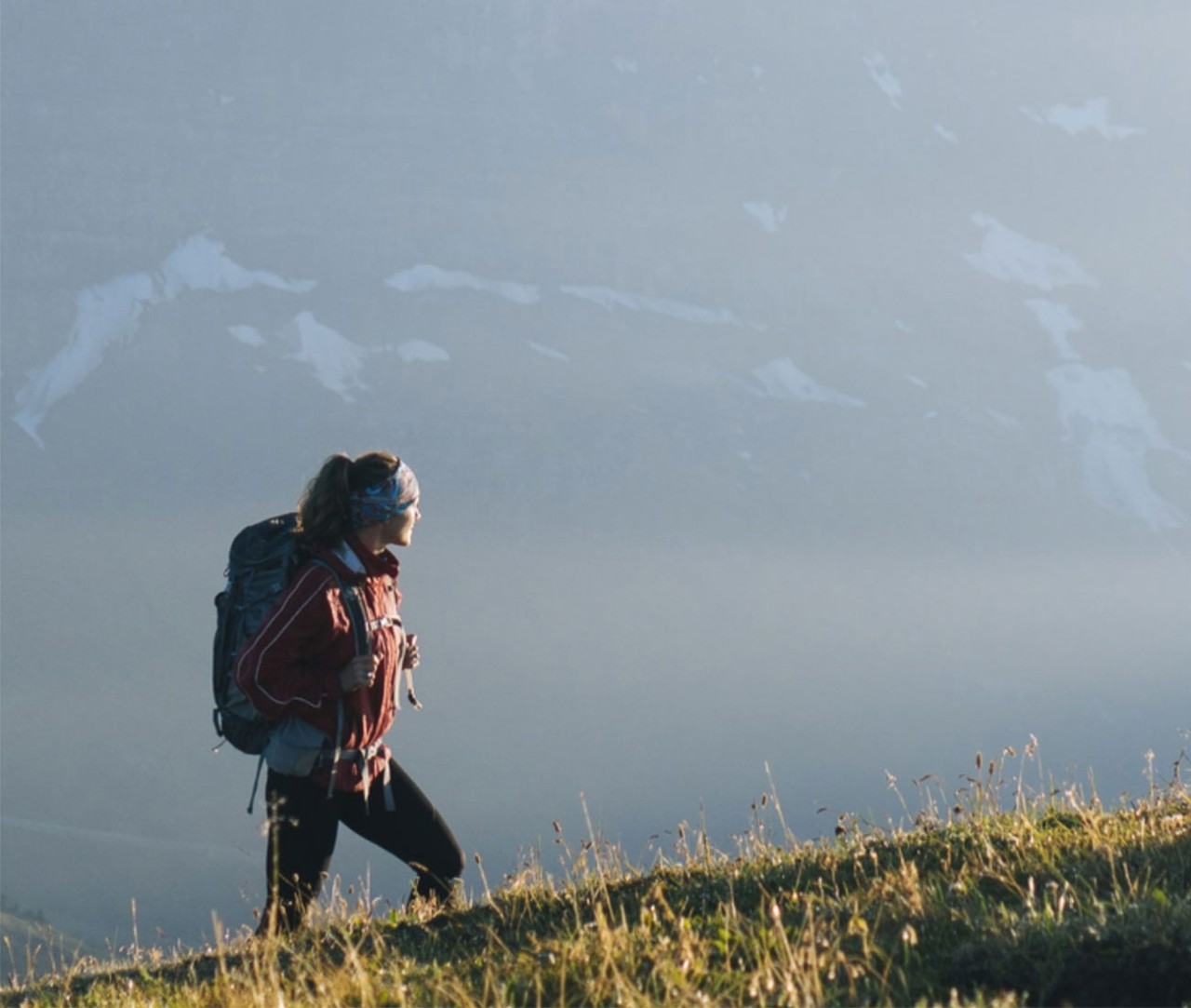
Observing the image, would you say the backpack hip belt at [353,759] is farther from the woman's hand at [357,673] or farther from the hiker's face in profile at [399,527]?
the hiker's face in profile at [399,527]

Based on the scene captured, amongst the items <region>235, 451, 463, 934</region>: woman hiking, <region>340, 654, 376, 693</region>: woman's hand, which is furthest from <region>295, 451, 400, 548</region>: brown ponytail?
<region>340, 654, 376, 693</region>: woman's hand

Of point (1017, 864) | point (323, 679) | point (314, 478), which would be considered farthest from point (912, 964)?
point (314, 478)

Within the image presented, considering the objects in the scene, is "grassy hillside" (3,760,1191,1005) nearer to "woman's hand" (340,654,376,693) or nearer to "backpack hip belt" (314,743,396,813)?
"backpack hip belt" (314,743,396,813)

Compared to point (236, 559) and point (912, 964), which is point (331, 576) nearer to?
point (236, 559)

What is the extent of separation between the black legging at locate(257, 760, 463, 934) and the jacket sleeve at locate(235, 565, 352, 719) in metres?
0.42

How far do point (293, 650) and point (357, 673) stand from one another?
27 centimetres

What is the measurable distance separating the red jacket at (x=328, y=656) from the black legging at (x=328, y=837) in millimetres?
132

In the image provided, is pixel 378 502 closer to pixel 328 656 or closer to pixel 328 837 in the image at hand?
pixel 328 656

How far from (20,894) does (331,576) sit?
195m

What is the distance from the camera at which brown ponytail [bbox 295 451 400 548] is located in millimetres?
6281

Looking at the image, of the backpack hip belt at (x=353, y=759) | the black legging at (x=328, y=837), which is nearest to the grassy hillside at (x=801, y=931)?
the black legging at (x=328, y=837)

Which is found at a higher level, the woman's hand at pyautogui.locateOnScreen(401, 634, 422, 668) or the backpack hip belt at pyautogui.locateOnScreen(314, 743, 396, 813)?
the woman's hand at pyautogui.locateOnScreen(401, 634, 422, 668)

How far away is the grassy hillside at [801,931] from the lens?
421 centimetres

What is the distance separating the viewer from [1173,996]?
4.05 meters
